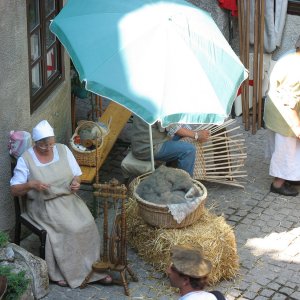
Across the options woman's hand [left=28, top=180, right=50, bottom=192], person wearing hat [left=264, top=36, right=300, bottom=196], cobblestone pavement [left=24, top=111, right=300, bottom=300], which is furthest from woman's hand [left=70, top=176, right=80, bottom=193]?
person wearing hat [left=264, top=36, right=300, bottom=196]

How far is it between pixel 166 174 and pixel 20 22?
6.27ft

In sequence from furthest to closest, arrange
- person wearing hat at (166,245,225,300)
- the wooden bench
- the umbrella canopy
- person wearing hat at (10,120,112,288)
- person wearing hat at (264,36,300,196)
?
person wearing hat at (264,36,300,196), the wooden bench, person wearing hat at (10,120,112,288), the umbrella canopy, person wearing hat at (166,245,225,300)

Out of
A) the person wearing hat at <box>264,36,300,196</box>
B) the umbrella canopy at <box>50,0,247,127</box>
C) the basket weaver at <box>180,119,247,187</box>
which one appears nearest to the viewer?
the umbrella canopy at <box>50,0,247,127</box>

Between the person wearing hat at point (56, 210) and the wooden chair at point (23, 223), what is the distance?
4 cm

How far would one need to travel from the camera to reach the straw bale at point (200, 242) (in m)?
7.67

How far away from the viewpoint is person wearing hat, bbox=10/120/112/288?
24.6ft

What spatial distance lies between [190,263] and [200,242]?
2.37 m

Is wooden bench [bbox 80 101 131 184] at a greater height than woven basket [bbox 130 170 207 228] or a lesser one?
lesser

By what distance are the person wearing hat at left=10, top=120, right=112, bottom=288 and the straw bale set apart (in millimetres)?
509

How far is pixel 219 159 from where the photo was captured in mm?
9648

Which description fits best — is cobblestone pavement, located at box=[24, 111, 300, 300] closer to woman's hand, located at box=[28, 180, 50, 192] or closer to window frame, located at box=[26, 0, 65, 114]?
woman's hand, located at box=[28, 180, 50, 192]

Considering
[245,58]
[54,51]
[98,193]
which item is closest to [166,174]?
[98,193]

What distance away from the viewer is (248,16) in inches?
430

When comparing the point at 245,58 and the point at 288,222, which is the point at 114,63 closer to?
the point at 288,222
